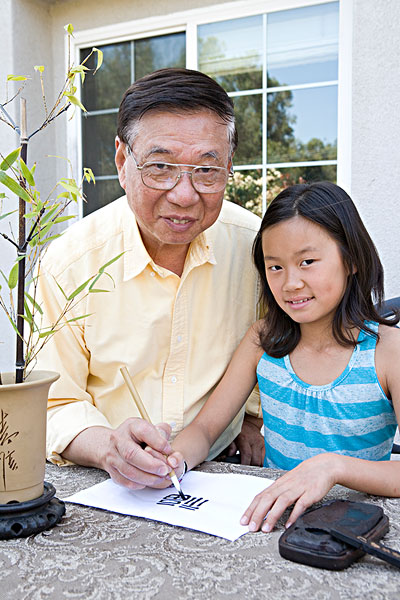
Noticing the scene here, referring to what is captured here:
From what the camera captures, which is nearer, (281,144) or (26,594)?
(26,594)

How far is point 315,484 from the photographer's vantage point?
3.63 ft

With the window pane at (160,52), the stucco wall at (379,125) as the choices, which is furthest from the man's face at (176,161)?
the window pane at (160,52)

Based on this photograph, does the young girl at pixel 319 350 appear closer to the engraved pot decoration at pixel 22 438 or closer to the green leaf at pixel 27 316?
the engraved pot decoration at pixel 22 438

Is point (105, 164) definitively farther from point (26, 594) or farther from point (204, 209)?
point (26, 594)

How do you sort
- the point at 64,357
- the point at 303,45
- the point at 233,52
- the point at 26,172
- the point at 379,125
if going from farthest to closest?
1. the point at 233,52
2. the point at 303,45
3. the point at 379,125
4. the point at 64,357
5. the point at 26,172

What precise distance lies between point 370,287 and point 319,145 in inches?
91.7

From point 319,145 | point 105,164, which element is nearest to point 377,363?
point 319,145

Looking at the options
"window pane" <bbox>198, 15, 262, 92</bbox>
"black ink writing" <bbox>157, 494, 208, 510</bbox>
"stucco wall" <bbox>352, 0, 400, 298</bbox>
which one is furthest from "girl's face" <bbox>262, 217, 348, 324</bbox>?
"window pane" <bbox>198, 15, 262, 92</bbox>

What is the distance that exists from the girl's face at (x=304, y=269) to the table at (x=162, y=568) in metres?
Result: 0.60

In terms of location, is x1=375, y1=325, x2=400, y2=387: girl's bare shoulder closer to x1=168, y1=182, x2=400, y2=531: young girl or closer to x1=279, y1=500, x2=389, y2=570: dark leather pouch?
x1=168, y1=182, x2=400, y2=531: young girl

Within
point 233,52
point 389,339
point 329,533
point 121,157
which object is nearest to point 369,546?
point 329,533

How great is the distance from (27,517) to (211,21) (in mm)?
3597

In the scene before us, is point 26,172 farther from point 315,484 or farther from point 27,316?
point 315,484

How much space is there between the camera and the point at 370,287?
5.34 ft
